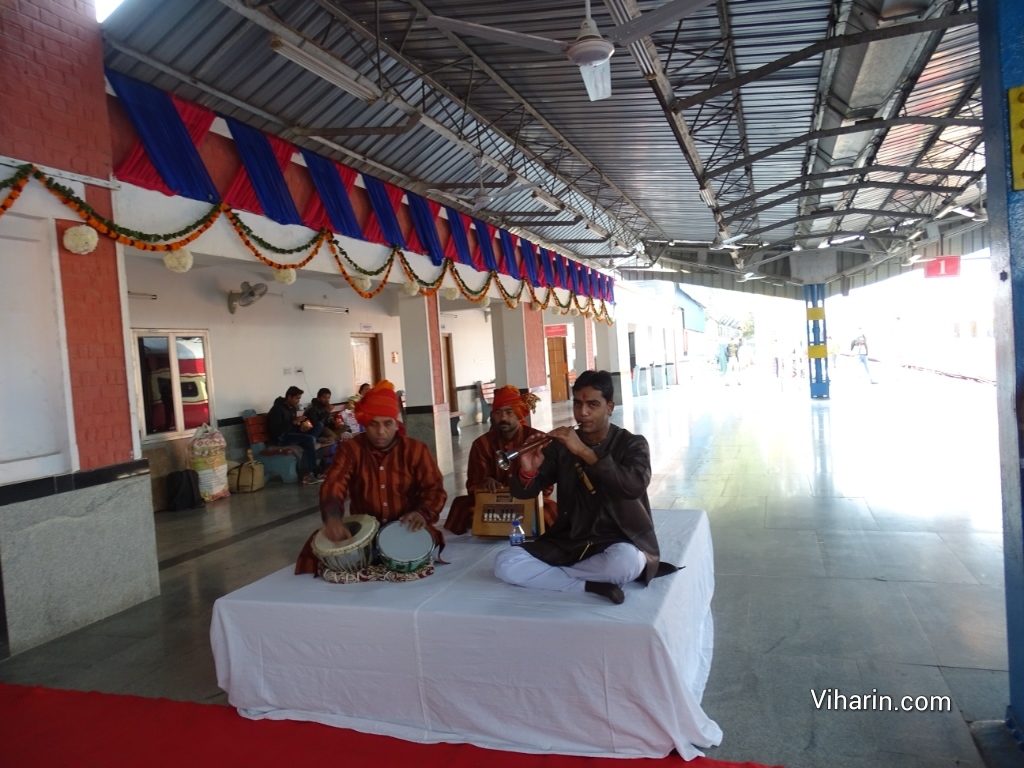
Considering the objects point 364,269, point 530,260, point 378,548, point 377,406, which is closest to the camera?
point 378,548

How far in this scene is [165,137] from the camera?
5.52m

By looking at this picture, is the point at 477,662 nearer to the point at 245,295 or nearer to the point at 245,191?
the point at 245,191

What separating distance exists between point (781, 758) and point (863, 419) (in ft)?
35.9

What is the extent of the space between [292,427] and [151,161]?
467 centimetres

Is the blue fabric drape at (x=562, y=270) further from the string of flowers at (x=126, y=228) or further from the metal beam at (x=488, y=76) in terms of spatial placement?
the string of flowers at (x=126, y=228)

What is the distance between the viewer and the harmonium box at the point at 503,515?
3.85 meters

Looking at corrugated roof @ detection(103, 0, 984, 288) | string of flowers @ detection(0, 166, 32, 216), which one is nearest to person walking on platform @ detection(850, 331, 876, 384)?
corrugated roof @ detection(103, 0, 984, 288)

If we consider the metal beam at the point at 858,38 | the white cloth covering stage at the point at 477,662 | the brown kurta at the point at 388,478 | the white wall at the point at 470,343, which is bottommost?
the white cloth covering stage at the point at 477,662

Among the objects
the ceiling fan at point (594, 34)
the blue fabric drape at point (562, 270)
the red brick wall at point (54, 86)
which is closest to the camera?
the ceiling fan at point (594, 34)

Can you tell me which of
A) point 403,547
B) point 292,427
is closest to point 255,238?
point 292,427

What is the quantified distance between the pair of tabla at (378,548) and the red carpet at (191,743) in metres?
0.71

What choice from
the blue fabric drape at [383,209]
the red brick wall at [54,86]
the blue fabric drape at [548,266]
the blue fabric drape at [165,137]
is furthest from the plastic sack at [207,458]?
the blue fabric drape at [548,266]

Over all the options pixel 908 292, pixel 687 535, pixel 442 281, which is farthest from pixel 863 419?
pixel 908 292

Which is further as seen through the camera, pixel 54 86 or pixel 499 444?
pixel 499 444
